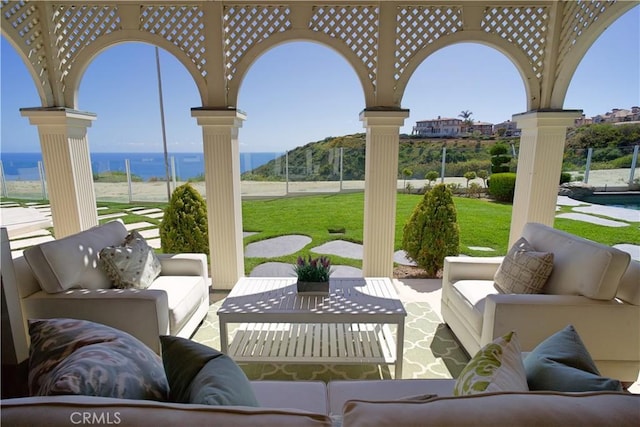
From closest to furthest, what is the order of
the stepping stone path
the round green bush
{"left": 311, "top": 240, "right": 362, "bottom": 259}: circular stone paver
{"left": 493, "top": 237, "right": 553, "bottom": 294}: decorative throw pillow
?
1. {"left": 493, "top": 237, "right": 553, "bottom": 294}: decorative throw pillow
2. {"left": 311, "top": 240, "right": 362, "bottom": 259}: circular stone paver
3. the stepping stone path
4. the round green bush

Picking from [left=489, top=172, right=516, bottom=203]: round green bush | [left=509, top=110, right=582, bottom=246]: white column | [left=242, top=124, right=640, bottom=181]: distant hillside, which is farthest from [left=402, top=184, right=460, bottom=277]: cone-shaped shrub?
[left=489, top=172, right=516, bottom=203]: round green bush

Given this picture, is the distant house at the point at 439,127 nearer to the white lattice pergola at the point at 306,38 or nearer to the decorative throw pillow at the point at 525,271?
the white lattice pergola at the point at 306,38

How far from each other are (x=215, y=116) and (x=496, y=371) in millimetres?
3102

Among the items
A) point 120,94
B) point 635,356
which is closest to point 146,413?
point 635,356

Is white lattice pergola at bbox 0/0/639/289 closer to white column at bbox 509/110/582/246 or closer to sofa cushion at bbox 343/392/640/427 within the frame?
white column at bbox 509/110/582/246

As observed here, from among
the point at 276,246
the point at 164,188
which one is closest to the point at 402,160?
the point at 276,246

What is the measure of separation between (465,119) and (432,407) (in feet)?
32.6

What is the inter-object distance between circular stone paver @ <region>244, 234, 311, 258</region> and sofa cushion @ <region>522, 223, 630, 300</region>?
11.5 feet

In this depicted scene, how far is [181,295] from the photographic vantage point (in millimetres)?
2447

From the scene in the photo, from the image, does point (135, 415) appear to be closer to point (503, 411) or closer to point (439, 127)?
point (503, 411)

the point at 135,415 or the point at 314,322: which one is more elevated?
the point at 135,415

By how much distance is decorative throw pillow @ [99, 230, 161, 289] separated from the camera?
92.1 inches

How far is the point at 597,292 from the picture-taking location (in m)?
1.95

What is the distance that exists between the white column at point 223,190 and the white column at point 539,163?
2932 mm
